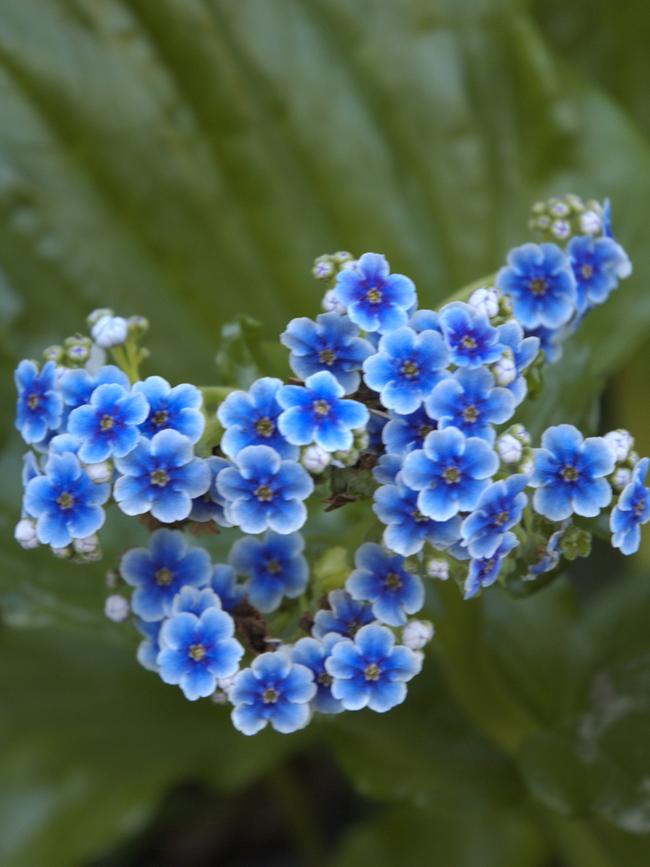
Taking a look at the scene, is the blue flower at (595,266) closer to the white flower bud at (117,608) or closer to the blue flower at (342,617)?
the blue flower at (342,617)

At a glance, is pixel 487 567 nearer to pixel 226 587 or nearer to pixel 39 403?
pixel 226 587

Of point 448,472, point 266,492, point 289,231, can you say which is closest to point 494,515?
point 448,472

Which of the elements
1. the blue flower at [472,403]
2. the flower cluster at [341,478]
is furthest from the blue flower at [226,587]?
the blue flower at [472,403]

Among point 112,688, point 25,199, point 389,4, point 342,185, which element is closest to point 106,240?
point 25,199

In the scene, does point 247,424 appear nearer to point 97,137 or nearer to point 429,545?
point 429,545

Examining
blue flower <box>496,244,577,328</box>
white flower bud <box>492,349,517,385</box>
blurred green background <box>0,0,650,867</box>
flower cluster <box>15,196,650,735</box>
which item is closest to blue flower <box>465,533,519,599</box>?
flower cluster <box>15,196,650,735</box>

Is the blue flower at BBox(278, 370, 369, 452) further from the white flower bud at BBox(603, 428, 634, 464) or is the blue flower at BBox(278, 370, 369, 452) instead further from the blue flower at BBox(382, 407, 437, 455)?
the white flower bud at BBox(603, 428, 634, 464)
